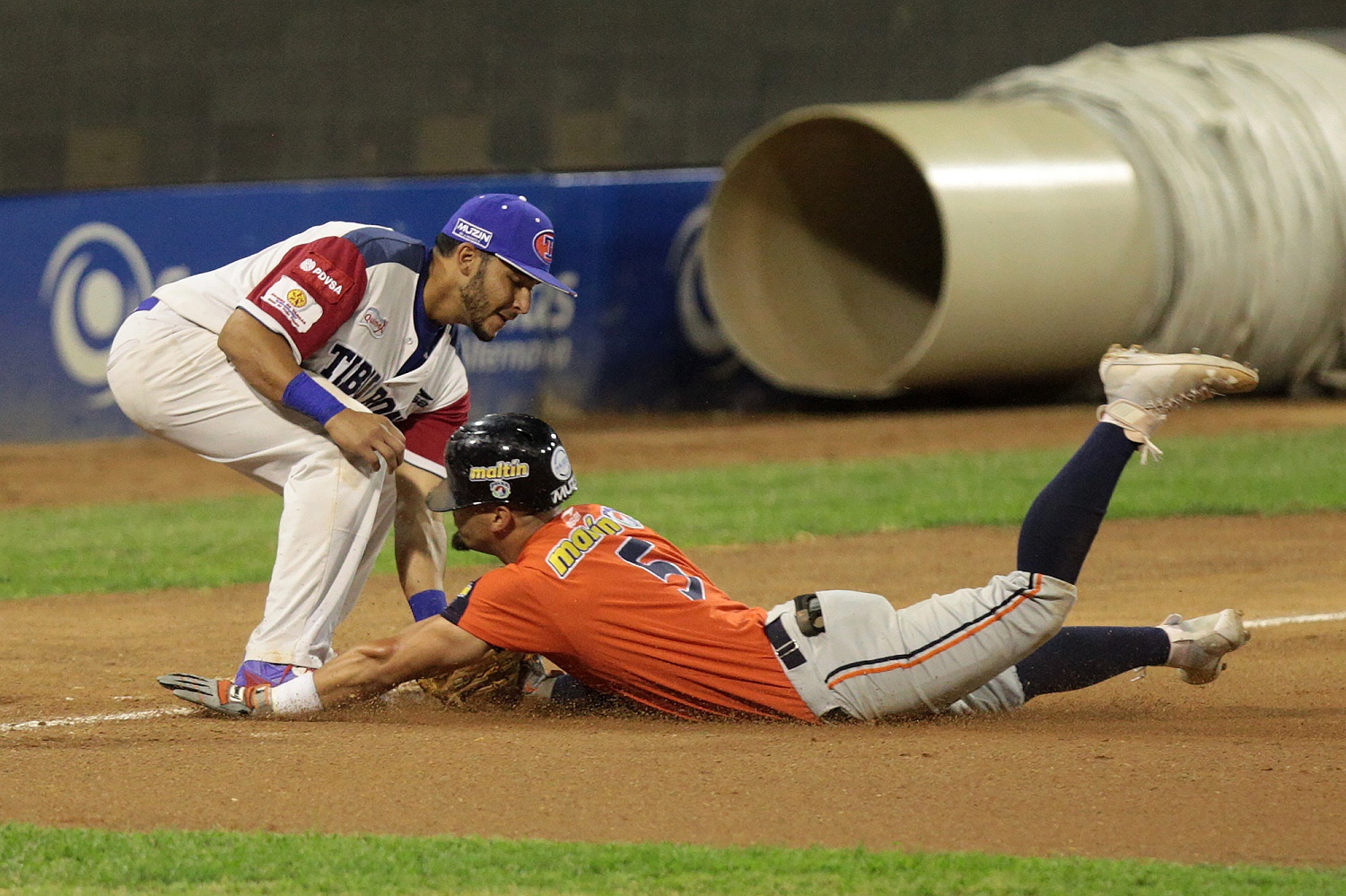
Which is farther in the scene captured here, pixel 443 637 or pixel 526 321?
pixel 526 321

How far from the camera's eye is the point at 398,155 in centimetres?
1363

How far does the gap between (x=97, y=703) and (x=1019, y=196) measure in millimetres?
9111

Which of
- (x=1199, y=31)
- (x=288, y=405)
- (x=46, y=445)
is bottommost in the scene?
(x=46, y=445)

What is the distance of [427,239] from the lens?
13.3 m

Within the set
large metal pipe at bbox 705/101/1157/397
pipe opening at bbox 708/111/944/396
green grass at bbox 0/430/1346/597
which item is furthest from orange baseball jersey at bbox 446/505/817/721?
pipe opening at bbox 708/111/944/396

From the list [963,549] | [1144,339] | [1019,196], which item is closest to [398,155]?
[1019,196]

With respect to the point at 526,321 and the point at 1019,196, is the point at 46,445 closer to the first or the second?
the point at 526,321

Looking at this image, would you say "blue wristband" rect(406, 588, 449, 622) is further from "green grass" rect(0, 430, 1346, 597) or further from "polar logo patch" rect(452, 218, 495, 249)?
"green grass" rect(0, 430, 1346, 597)

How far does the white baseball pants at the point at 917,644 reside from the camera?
4426 millimetres

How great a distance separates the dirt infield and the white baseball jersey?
0.95 meters

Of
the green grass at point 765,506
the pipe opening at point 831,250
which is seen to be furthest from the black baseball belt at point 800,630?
the pipe opening at point 831,250

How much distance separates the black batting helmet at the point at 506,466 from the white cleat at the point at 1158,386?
1415 millimetres

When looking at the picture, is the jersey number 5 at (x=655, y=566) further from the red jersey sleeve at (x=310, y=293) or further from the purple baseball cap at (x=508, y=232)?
the red jersey sleeve at (x=310, y=293)

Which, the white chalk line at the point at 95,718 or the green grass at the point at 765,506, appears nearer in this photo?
the white chalk line at the point at 95,718
